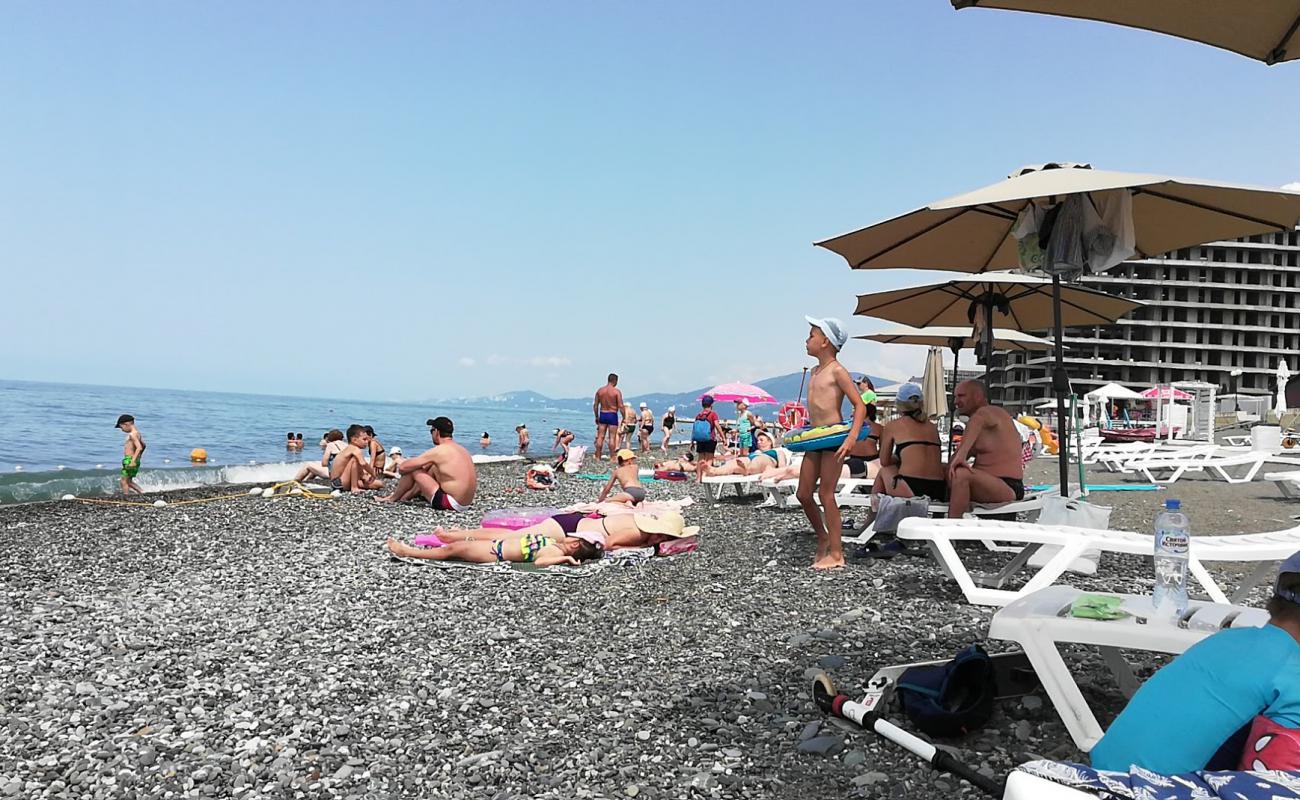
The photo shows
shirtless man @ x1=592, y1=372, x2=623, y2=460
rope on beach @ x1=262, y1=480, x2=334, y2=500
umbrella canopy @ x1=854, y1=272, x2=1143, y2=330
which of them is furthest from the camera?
shirtless man @ x1=592, y1=372, x2=623, y2=460

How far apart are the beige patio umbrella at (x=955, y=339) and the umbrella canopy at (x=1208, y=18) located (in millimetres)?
6389

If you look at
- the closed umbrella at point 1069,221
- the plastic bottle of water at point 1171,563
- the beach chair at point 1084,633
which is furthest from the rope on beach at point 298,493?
the plastic bottle of water at point 1171,563

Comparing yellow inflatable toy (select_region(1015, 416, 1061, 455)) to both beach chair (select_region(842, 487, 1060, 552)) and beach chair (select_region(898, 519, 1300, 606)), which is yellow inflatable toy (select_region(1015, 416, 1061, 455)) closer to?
beach chair (select_region(842, 487, 1060, 552))

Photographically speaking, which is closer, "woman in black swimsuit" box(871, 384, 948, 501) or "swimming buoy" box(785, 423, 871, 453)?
"swimming buoy" box(785, 423, 871, 453)

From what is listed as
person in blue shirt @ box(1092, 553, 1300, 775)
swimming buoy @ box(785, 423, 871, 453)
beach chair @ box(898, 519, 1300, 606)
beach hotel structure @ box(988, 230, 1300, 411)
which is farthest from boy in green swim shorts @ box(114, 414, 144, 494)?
beach hotel structure @ box(988, 230, 1300, 411)

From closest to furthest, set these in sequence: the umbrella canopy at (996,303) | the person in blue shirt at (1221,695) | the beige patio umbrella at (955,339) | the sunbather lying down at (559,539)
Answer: the person in blue shirt at (1221,695) → the sunbather lying down at (559,539) → the umbrella canopy at (996,303) → the beige patio umbrella at (955,339)

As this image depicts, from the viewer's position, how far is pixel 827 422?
6332mm

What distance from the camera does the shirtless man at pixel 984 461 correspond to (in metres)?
6.26

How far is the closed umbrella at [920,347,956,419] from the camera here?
1350cm

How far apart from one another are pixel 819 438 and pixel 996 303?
348 centimetres

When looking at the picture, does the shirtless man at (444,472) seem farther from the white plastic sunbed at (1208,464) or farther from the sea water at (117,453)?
the white plastic sunbed at (1208,464)

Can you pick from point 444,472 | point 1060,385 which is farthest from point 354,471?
point 1060,385

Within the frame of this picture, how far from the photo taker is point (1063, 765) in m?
1.67

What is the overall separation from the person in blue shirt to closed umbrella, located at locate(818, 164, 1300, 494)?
3194 millimetres
